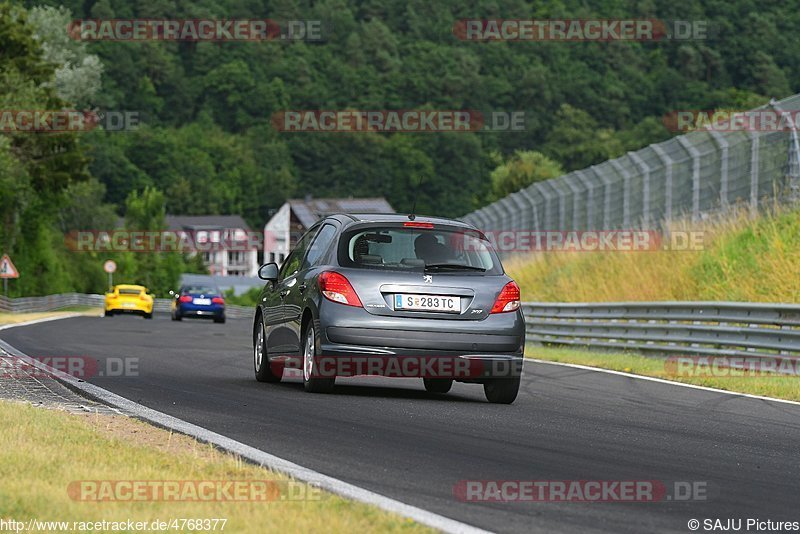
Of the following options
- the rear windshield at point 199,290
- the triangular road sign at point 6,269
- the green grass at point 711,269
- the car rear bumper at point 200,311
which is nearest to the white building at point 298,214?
the triangular road sign at point 6,269

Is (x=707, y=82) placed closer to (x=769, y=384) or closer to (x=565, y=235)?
(x=565, y=235)

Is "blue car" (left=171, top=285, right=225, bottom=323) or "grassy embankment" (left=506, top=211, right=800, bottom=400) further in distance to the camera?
"blue car" (left=171, top=285, right=225, bottom=323)

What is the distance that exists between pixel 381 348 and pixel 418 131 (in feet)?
521

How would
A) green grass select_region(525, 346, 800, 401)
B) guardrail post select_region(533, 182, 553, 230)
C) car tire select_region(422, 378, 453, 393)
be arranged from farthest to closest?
guardrail post select_region(533, 182, 553, 230) → green grass select_region(525, 346, 800, 401) → car tire select_region(422, 378, 453, 393)

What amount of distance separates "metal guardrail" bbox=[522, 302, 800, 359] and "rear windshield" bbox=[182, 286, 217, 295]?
24618 millimetres

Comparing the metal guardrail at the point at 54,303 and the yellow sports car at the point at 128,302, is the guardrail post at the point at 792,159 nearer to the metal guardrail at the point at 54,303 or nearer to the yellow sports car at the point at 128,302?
the yellow sports car at the point at 128,302

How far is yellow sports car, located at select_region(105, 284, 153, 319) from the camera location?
5625 centimetres

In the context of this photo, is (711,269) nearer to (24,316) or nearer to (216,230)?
(24,316)

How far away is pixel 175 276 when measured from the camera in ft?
470

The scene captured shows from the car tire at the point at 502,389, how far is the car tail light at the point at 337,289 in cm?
139

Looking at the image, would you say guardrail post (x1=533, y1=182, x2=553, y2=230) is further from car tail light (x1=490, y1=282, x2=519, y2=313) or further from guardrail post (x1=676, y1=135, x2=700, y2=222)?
car tail light (x1=490, y1=282, x2=519, y2=313)

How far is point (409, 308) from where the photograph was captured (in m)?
13.0

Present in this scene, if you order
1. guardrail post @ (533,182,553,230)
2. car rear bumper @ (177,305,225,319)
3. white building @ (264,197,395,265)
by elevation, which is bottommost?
car rear bumper @ (177,305,225,319)

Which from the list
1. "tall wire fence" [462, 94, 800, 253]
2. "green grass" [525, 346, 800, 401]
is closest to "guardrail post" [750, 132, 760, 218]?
"tall wire fence" [462, 94, 800, 253]
